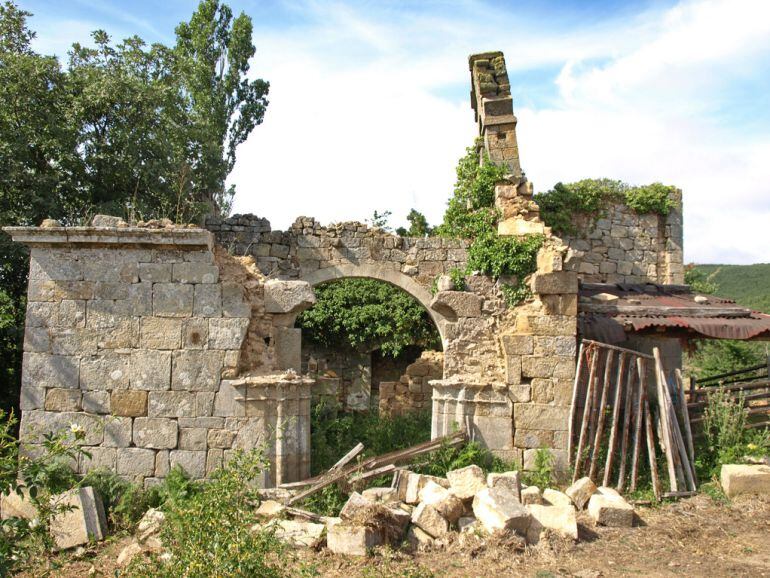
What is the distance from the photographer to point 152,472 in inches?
265

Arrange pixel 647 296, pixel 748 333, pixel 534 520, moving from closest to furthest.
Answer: pixel 534 520, pixel 748 333, pixel 647 296

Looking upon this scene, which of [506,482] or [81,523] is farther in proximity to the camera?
[506,482]

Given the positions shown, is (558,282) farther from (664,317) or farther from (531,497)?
(531,497)

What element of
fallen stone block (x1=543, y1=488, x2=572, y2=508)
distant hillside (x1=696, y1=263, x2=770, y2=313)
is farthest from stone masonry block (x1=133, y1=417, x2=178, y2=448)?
distant hillside (x1=696, y1=263, x2=770, y2=313)

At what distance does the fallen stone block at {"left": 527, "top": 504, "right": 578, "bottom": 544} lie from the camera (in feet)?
19.0

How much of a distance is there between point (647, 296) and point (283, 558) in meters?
6.83

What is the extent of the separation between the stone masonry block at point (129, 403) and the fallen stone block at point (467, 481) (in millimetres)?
3398

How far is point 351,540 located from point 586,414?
10.8 ft

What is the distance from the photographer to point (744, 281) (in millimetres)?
33156

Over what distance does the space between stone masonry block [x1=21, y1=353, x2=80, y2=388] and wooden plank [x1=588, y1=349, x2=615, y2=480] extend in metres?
5.90

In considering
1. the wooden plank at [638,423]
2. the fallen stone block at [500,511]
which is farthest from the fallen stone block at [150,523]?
the wooden plank at [638,423]

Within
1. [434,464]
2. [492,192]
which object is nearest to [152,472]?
[434,464]

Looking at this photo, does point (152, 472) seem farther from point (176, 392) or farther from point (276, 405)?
point (276, 405)

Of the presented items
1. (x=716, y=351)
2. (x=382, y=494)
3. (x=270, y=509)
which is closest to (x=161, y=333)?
(x=270, y=509)
